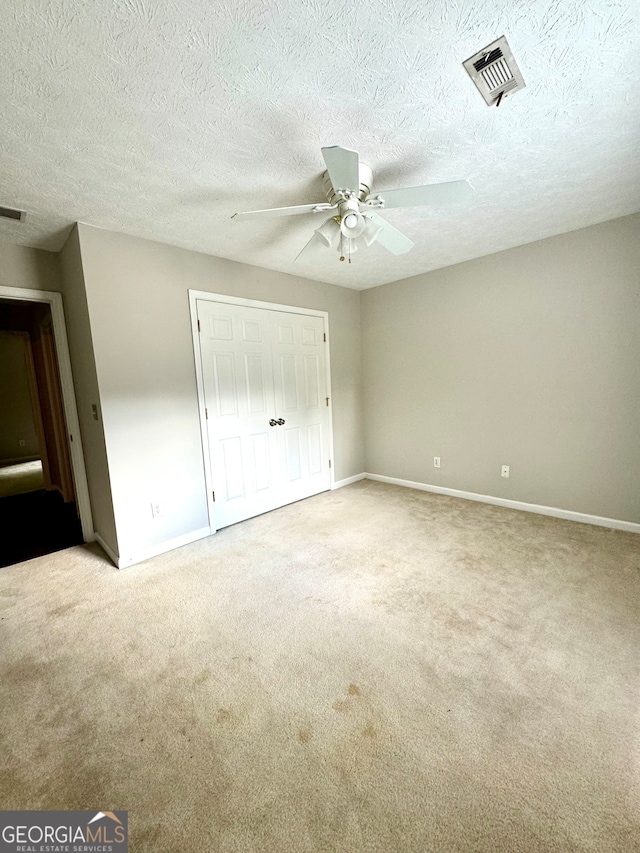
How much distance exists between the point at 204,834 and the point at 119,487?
207 centimetres

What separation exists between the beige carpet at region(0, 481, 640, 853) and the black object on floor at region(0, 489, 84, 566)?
1.27ft

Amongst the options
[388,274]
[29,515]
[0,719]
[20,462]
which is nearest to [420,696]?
[0,719]

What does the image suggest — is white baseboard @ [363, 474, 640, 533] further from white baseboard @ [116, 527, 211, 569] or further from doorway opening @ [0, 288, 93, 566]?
doorway opening @ [0, 288, 93, 566]

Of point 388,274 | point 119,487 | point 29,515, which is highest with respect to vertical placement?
point 388,274

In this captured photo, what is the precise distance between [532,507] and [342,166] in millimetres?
3268

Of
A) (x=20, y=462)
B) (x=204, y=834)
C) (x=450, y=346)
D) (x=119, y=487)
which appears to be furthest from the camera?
(x=20, y=462)

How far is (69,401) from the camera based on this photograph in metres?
3.00

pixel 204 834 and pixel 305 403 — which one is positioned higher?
pixel 305 403

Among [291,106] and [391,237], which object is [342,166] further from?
[391,237]

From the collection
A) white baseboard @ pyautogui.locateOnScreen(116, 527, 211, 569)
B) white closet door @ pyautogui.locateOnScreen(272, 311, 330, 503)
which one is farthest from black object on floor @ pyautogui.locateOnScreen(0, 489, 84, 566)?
white closet door @ pyautogui.locateOnScreen(272, 311, 330, 503)

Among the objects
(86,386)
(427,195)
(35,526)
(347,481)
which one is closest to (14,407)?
(35,526)

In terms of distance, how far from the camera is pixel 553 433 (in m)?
3.09

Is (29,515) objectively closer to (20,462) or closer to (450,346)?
(20,462)

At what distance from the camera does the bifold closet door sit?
3102mm
